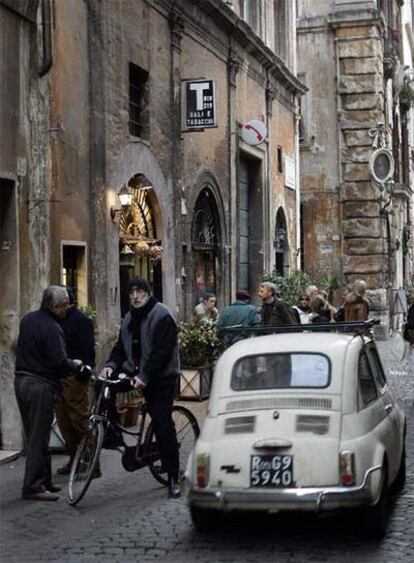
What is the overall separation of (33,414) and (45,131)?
4.10 meters

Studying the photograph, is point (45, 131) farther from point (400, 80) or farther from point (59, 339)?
point (400, 80)

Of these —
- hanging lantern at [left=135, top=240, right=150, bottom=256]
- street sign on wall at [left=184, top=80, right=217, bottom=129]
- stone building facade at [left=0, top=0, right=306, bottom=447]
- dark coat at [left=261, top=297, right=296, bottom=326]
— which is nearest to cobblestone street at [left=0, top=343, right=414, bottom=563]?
stone building facade at [left=0, top=0, right=306, bottom=447]

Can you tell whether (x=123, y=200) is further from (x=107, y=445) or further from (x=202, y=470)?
(x=202, y=470)

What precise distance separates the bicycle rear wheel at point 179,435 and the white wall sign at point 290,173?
16.3 metres

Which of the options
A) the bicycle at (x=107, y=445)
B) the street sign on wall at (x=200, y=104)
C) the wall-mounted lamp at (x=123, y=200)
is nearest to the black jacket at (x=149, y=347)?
the bicycle at (x=107, y=445)

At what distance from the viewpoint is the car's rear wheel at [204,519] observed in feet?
21.6

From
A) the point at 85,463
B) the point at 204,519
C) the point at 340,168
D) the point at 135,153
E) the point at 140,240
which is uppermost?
the point at 340,168

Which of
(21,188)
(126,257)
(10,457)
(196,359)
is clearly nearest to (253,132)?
(126,257)

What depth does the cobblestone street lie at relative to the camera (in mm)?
6121

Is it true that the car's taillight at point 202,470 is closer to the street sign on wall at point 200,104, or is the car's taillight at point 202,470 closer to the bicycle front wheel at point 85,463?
the bicycle front wheel at point 85,463

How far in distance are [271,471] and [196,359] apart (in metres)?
8.00

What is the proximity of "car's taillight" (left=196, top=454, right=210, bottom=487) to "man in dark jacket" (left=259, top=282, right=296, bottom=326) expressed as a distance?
5955 mm

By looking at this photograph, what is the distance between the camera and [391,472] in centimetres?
702

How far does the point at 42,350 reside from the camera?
7840mm
